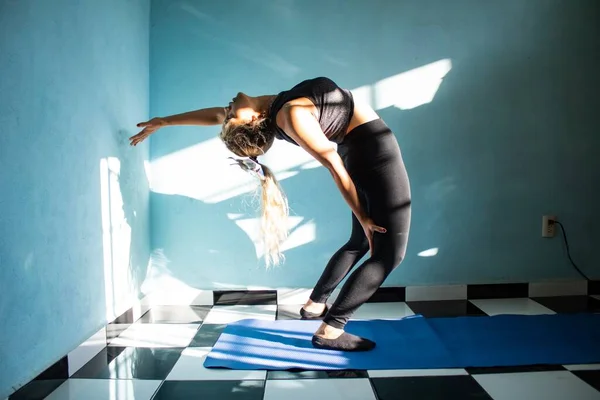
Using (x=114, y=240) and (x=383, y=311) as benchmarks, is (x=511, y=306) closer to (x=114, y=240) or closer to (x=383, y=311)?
(x=383, y=311)

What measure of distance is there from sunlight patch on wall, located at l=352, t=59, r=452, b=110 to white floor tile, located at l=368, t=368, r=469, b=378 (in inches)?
50.6

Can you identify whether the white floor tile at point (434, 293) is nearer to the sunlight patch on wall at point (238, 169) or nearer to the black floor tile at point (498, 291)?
the black floor tile at point (498, 291)

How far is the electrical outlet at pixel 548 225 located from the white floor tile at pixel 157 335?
1757 mm

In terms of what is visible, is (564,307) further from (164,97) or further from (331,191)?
(164,97)

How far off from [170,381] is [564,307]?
177 cm

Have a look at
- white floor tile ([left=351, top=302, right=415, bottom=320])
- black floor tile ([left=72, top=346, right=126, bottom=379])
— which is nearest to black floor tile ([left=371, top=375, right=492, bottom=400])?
white floor tile ([left=351, top=302, right=415, bottom=320])

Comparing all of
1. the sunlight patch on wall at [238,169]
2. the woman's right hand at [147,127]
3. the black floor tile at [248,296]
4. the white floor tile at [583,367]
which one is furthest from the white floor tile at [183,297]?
the white floor tile at [583,367]

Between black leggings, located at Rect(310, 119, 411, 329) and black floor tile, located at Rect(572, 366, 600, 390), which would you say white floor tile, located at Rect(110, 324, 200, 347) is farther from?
black floor tile, located at Rect(572, 366, 600, 390)

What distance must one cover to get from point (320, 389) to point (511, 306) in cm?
124

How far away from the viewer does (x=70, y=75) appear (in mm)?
1521

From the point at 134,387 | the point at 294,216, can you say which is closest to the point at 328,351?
the point at 134,387

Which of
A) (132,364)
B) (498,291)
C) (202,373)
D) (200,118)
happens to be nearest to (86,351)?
(132,364)

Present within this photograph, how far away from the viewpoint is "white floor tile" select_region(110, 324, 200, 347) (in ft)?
5.84

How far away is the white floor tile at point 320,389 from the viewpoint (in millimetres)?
1331
